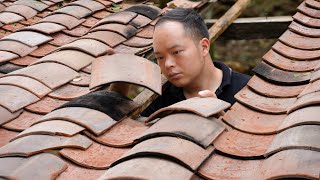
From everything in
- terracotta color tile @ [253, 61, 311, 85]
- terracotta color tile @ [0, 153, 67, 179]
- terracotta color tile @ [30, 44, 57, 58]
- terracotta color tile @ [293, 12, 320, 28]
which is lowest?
terracotta color tile @ [30, 44, 57, 58]

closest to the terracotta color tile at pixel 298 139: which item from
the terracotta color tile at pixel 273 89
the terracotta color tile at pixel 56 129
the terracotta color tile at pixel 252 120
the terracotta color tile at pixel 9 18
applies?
the terracotta color tile at pixel 252 120

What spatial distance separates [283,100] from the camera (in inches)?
91.1

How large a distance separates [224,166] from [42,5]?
135 inches

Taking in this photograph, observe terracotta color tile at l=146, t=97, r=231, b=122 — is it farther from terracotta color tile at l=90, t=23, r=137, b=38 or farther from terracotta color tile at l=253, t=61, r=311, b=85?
terracotta color tile at l=90, t=23, r=137, b=38

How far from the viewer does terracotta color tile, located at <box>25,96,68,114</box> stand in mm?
2504

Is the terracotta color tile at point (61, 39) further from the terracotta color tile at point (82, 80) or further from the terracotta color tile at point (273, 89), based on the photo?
the terracotta color tile at point (273, 89)

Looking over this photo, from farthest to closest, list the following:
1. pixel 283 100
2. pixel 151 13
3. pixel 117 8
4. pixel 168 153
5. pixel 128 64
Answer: pixel 117 8 → pixel 151 13 → pixel 128 64 → pixel 283 100 → pixel 168 153

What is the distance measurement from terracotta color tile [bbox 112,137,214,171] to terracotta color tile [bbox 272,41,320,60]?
129 centimetres

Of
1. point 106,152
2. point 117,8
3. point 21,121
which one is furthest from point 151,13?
point 106,152

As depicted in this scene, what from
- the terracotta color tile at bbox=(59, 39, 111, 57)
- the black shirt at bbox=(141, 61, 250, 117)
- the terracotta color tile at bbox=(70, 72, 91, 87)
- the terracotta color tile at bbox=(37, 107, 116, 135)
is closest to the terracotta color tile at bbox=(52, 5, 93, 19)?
the terracotta color tile at bbox=(59, 39, 111, 57)

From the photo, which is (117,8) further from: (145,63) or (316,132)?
(316,132)

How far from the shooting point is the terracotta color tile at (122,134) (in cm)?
206

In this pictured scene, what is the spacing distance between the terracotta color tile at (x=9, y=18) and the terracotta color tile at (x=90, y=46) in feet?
3.94

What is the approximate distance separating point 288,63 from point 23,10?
2.69 meters
